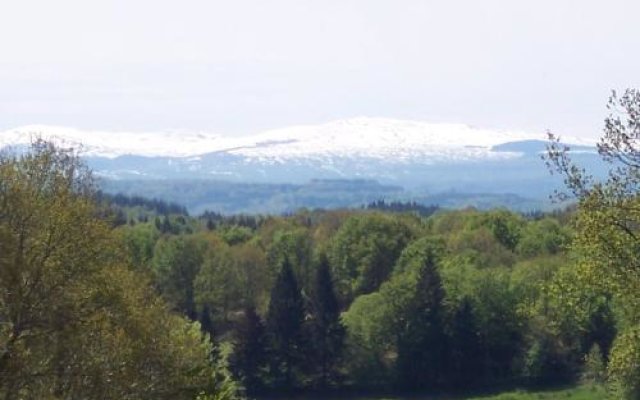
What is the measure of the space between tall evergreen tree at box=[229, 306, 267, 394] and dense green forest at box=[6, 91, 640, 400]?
12 cm

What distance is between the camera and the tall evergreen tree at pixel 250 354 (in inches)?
3679

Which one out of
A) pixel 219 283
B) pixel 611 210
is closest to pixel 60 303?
pixel 611 210

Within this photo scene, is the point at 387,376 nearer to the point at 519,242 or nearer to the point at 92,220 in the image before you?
the point at 519,242

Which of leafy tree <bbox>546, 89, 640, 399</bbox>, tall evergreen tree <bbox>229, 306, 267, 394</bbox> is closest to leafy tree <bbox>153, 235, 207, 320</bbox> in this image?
tall evergreen tree <bbox>229, 306, 267, 394</bbox>

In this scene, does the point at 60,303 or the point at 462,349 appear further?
the point at 462,349

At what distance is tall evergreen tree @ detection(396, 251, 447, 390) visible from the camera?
9400 cm

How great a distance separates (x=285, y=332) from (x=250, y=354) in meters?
3.79

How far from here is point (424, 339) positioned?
9450 centimetres

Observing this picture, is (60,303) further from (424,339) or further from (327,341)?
(424,339)

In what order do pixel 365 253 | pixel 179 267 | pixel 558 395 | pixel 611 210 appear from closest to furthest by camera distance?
pixel 611 210 < pixel 558 395 < pixel 179 267 < pixel 365 253

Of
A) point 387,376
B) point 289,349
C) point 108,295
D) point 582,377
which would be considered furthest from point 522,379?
point 108,295

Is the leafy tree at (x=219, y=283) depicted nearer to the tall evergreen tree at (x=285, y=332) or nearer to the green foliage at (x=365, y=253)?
the green foliage at (x=365, y=253)

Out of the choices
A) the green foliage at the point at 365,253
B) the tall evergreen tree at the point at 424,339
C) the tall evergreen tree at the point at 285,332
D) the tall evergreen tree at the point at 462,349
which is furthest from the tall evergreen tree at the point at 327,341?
the green foliage at the point at 365,253

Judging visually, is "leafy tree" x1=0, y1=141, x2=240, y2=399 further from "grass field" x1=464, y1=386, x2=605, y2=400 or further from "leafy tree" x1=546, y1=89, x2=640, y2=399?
"grass field" x1=464, y1=386, x2=605, y2=400
